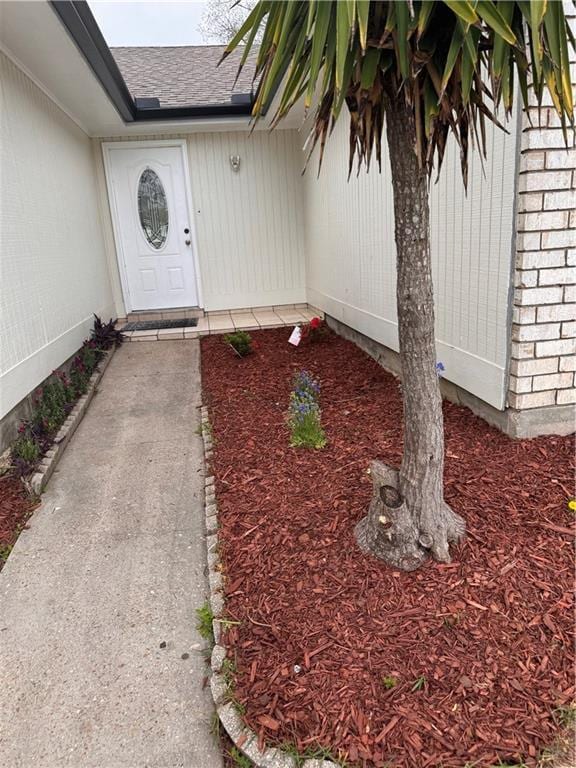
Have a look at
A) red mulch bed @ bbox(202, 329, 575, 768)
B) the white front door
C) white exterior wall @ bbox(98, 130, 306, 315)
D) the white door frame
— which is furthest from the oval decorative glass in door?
red mulch bed @ bbox(202, 329, 575, 768)

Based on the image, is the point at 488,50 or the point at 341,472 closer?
the point at 488,50

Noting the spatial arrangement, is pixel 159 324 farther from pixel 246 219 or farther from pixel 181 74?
pixel 181 74

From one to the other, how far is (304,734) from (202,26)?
1783 centimetres

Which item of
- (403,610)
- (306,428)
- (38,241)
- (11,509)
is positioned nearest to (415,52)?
(403,610)

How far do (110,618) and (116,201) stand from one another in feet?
21.2

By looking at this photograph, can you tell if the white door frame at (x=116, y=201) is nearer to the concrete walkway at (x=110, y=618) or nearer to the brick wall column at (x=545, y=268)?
the concrete walkway at (x=110, y=618)

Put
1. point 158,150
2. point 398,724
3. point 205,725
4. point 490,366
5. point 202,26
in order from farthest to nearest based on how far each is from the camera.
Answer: point 202,26
point 158,150
point 490,366
point 205,725
point 398,724

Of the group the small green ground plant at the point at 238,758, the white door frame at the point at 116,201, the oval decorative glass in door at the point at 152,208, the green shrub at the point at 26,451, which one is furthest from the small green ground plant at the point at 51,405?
the oval decorative glass in door at the point at 152,208

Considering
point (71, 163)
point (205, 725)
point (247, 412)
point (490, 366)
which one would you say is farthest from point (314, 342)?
point (205, 725)

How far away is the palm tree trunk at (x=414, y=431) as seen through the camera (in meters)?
1.75

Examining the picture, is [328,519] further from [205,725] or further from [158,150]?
[158,150]

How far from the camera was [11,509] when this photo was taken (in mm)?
2789

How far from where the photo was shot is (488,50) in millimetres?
1588

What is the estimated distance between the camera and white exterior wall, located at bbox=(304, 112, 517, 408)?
2691 millimetres
